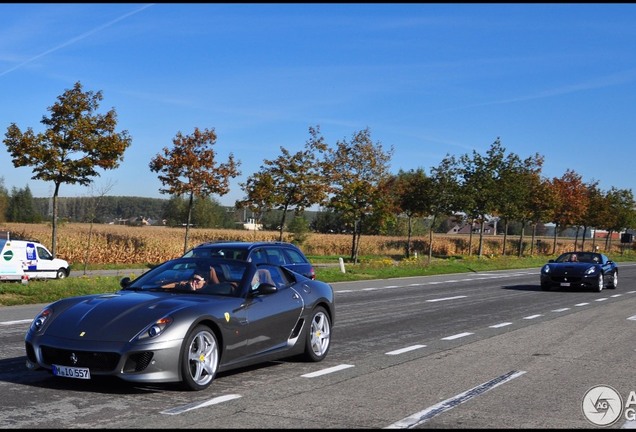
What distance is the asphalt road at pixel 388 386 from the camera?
254 inches

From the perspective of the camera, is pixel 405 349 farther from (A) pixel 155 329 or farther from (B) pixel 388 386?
(A) pixel 155 329

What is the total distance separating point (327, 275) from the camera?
95.7ft

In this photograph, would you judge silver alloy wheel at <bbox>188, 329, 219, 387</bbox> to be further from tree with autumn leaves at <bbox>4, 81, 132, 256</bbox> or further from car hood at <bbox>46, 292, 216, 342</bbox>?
tree with autumn leaves at <bbox>4, 81, 132, 256</bbox>

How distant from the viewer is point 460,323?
14.9 meters

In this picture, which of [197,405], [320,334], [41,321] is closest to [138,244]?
[320,334]

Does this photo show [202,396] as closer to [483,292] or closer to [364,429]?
[364,429]

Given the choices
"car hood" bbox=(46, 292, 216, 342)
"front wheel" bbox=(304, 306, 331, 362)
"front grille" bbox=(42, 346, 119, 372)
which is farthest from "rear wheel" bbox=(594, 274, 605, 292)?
"front grille" bbox=(42, 346, 119, 372)

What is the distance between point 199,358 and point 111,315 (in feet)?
3.06

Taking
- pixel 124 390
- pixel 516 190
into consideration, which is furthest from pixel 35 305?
pixel 516 190

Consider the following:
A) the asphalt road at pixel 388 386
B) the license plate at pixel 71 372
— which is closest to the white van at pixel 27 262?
the asphalt road at pixel 388 386

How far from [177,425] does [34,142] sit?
2593 cm

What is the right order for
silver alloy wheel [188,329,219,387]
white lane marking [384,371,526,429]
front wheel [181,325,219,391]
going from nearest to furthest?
white lane marking [384,371,526,429]
front wheel [181,325,219,391]
silver alloy wheel [188,329,219,387]

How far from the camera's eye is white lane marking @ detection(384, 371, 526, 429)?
6.39 metres

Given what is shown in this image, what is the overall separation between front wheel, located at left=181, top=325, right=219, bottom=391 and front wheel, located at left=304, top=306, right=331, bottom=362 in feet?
6.09
